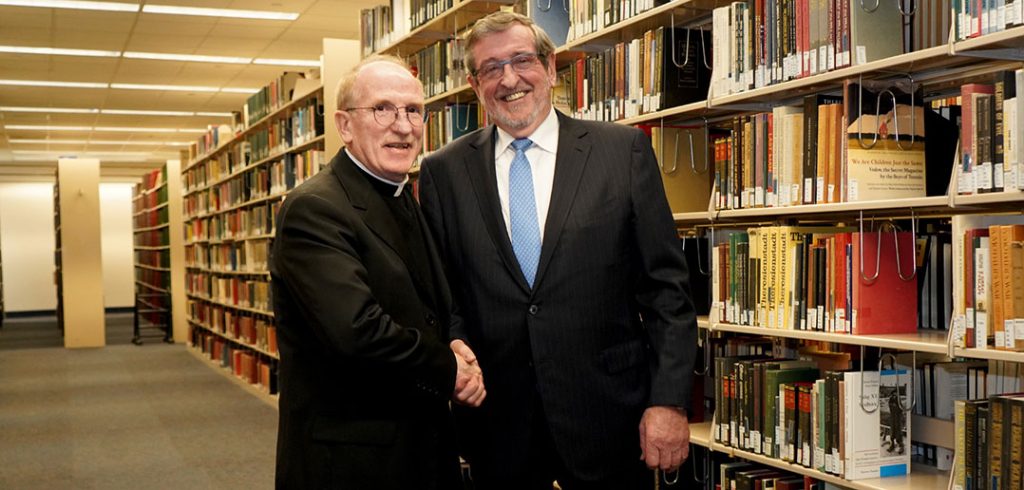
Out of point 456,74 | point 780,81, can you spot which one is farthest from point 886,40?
point 456,74

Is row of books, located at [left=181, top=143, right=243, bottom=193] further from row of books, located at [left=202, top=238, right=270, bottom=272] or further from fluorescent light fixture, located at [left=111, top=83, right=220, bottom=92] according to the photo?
fluorescent light fixture, located at [left=111, top=83, right=220, bottom=92]

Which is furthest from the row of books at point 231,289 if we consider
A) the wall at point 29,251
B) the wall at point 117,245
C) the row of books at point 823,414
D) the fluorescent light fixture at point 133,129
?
the wall at point 29,251

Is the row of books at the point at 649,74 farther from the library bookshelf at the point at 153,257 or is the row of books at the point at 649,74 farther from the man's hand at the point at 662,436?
the library bookshelf at the point at 153,257

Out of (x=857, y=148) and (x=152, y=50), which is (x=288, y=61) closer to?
(x=152, y=50)

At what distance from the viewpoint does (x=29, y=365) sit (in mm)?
10844

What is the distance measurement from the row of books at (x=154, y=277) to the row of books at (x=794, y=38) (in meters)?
11.7

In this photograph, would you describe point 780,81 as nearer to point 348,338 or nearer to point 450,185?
point 450,185

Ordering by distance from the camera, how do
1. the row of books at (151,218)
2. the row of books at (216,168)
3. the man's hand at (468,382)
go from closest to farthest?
the man's hand at (468,382), the row of books at (216,168), the row of books at (151,218)

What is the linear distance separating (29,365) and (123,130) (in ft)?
21.2

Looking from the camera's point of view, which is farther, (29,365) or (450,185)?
(29,365)

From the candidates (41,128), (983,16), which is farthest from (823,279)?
(41,128)

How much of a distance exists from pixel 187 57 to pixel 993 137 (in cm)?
976

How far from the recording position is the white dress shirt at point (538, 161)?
2152mm

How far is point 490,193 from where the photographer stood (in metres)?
2.15
